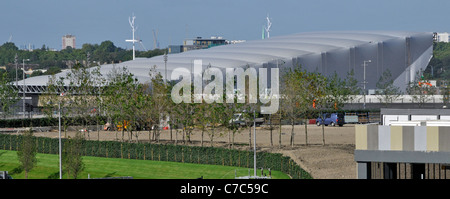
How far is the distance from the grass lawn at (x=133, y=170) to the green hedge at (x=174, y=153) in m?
0.60

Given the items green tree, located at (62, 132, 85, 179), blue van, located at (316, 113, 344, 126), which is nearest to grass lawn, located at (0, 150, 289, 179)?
green tree, located at (62, 132, 85, 179)

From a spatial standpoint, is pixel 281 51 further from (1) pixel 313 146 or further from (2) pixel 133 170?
(2) pixel 133 170

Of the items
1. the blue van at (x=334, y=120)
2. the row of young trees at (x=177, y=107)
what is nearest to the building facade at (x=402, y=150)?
the row of young trees at (x=177, y=107)

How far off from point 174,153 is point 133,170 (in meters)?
3.62

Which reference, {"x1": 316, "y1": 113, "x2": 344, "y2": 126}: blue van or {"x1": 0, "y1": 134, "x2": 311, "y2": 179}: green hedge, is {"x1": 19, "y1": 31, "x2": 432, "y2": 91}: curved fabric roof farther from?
{"x1": 0, "y1": 134, "x2": 311, "y2": 179}: green hedge

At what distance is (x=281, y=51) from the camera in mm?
125312

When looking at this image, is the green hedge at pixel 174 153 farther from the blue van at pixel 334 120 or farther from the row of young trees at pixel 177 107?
the blue van at pixel 334 120

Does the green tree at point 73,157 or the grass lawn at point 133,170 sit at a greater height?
the green tree at point 73,157

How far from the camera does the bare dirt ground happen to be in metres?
42.5

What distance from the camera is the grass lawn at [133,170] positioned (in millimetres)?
47250

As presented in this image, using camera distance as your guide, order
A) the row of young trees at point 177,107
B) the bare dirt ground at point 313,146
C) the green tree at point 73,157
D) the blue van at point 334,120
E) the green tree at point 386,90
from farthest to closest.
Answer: the green tree at point 386,90, the blue van at point 334,120, the row of young trees at point 177,107, the green tree at point 73,157, the bare dirt ground at point 313,146

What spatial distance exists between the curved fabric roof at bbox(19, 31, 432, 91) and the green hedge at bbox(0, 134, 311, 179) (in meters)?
48.8

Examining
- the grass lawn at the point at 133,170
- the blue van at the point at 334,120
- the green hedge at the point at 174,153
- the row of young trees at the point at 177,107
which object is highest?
the row of young trees at the point at 177,107
